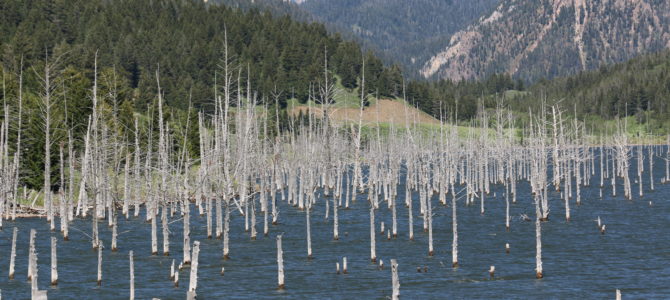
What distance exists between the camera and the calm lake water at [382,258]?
5394 centimetres

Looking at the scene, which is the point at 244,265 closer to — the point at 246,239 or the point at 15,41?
the point at 246,239

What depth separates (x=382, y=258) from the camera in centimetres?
6725

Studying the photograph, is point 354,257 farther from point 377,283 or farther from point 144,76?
point 144,76

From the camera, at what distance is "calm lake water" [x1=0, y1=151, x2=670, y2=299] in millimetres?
53938

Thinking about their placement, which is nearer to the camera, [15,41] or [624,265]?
[624,265]

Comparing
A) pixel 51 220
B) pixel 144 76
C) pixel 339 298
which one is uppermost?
pixel 144 76

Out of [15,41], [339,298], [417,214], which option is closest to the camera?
[339,298]

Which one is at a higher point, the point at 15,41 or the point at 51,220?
the point at 15,41

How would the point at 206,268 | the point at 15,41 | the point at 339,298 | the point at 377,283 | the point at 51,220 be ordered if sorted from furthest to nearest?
1. the point at 15,41
2. the point at 51,220
3. the point at 206,268
4. the point at 377,283
5. the point at 339,298

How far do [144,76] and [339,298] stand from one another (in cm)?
14551

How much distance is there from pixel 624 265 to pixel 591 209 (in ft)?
140

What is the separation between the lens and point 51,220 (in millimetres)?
76625

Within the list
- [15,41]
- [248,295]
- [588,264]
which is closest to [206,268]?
[248,295]

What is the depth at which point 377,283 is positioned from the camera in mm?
56594
